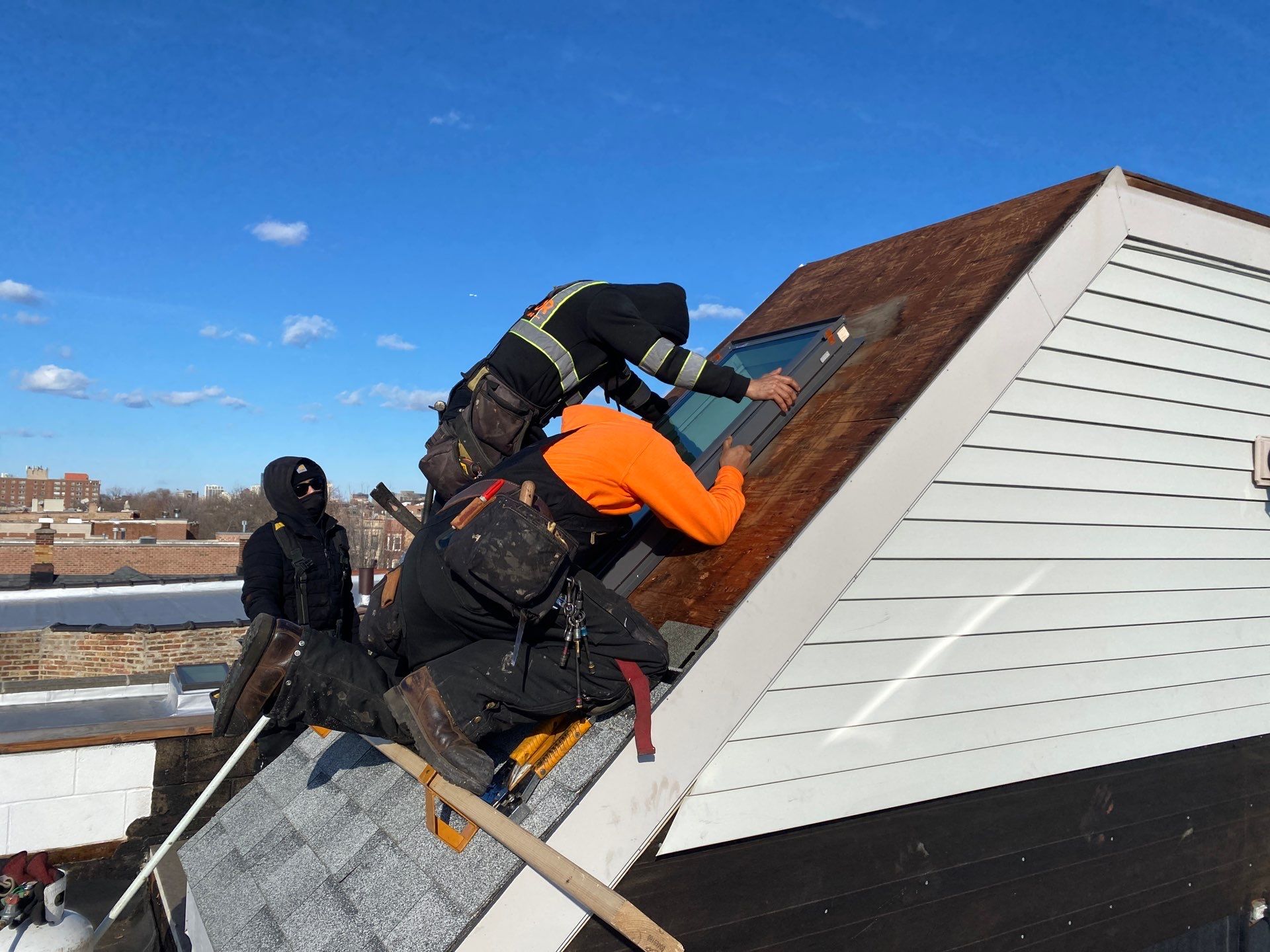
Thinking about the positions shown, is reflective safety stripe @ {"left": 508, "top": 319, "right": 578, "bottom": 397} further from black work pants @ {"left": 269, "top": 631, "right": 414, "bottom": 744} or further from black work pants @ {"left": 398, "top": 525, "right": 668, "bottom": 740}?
black work pants @ {"left": 269, "top": 631, "right": 414, "bottom": 744}

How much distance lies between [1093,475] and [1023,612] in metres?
0.68

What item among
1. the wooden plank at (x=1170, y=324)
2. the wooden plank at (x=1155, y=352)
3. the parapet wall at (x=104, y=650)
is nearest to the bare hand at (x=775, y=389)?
the wooden plank at (x=1155, y=352)

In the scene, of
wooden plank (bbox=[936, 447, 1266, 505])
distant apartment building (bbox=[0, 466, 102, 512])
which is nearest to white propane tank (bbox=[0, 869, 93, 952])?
wooden plank (bbox=[936, 447, 1266, 505])

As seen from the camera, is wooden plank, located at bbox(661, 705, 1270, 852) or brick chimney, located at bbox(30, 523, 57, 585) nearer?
wooden plank, located at bbox(661, 705, 1270, 852)

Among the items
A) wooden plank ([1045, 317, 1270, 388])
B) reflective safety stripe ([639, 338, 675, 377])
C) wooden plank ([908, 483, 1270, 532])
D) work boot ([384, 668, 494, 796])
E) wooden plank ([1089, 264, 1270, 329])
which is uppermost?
wooden plank ([1089, 264, 1270, 329])

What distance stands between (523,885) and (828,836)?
1.29 meters

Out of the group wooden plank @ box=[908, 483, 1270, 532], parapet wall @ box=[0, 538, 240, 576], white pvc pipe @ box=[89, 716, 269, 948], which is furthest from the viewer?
parapet wall @ box=[0, 538, 240, 576]

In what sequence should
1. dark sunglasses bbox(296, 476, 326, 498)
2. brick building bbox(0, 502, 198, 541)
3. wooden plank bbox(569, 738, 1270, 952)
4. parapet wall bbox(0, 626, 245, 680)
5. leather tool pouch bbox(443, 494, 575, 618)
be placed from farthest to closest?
brick building bbox(0, 502, 198, 541), parapet wall bbox(0, 626, 245, 680), dark sunglasses bbox(296, 476, 326, 498), wooden plank bbox(569, 738, 1270, 952), leather tool pouch bbox(443, 494, 575, 618)

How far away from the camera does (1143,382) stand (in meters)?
3.79

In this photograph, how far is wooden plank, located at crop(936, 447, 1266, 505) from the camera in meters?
3.39

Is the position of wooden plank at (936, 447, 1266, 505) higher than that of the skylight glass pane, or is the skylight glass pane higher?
the skylight glass pane

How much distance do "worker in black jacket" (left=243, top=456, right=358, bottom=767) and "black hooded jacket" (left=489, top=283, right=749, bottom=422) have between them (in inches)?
66.2

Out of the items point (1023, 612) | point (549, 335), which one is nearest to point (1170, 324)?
point (1023, 612)

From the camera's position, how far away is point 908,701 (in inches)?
136
